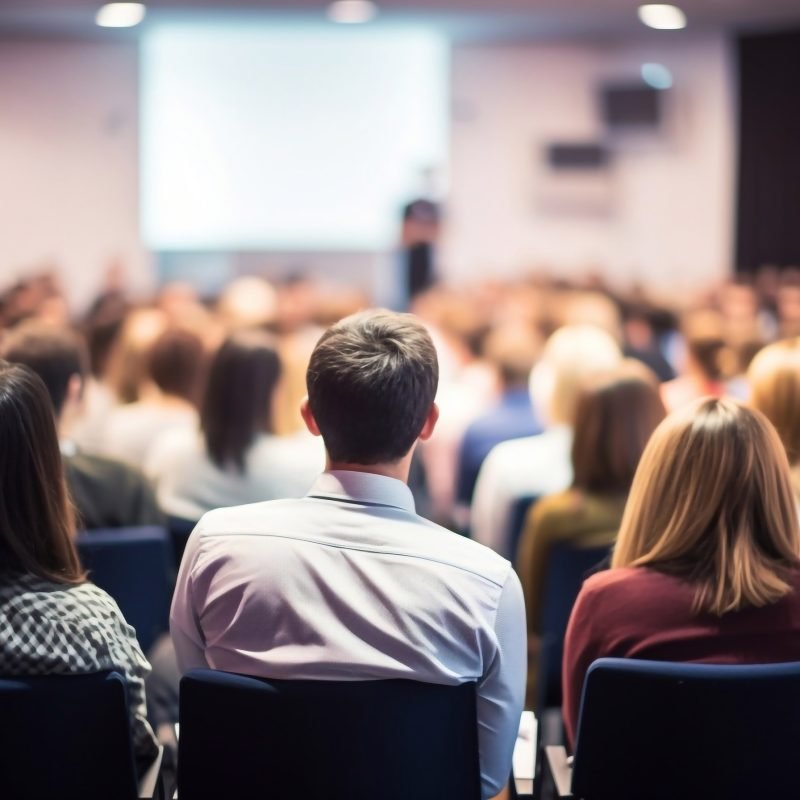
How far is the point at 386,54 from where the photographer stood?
12.9 metres

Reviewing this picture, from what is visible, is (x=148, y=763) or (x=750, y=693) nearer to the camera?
(x=750, y=693)

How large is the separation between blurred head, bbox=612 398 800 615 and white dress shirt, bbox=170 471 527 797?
1.24ft

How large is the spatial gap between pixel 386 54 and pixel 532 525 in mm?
10640

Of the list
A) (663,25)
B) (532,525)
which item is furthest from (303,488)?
(663,25)

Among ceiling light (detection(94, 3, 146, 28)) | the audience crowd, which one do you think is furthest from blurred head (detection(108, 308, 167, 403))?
ceiling light (detection(94, 3, 146, 28))

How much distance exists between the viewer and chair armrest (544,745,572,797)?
1.96 metres

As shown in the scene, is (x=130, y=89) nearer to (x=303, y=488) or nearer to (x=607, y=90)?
(x=607, y=90)

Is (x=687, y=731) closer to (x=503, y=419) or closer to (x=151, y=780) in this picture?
(x=151, y=780)

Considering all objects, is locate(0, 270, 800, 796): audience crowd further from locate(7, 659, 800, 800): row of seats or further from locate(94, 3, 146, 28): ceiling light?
locate(94, 3, 146, 28): ceiling light

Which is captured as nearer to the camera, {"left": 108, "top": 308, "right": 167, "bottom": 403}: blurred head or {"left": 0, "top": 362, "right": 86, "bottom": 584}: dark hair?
{"left": 0, "top": 362, "right": 86, "bottom": 584}: dark hair

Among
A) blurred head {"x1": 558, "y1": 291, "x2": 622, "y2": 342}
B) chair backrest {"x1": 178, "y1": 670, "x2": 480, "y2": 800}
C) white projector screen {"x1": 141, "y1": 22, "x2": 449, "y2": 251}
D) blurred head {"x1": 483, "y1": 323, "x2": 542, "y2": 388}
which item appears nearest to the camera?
chair backrest {"x1": 178, "y1": 670, "x2": 480, "y2": 800}

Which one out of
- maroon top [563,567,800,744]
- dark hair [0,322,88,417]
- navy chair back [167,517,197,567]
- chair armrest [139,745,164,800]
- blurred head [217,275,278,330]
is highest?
blurred head [217,275,278,330]

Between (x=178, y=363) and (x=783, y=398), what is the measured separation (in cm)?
217

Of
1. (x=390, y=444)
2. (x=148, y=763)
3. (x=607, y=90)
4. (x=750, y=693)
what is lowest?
(x=148, y=763)
